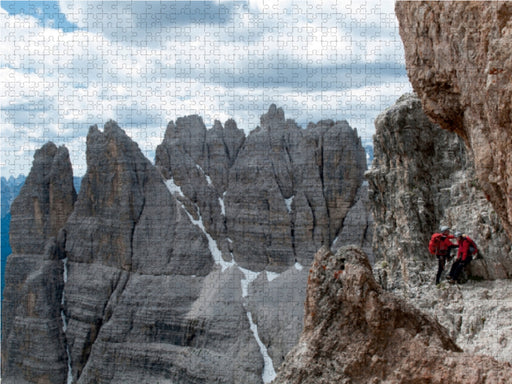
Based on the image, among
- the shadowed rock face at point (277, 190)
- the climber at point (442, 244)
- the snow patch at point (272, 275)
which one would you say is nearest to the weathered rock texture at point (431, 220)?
the climber at point (442, 244)

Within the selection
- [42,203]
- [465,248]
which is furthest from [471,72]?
[42,203]

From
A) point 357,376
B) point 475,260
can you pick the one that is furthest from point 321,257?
point 475,260

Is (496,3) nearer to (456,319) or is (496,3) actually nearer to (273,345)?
(456,319)

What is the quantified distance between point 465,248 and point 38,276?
31651mm

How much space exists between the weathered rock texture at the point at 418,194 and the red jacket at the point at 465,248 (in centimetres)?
21

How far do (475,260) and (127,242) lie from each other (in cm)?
2846

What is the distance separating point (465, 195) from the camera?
813 centimetres

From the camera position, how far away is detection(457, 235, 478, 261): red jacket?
7121 millimetres

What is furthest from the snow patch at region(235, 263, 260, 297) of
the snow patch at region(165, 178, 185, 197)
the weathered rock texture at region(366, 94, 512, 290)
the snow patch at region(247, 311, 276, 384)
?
the weathered rock texture at region(366, 94, 512, 290)

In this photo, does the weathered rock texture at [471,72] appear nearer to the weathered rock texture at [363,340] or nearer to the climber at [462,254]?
the weathered rock texture at [363,340]

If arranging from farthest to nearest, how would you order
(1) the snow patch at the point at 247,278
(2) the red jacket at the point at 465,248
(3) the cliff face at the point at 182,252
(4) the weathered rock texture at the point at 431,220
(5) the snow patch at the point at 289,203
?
(5) the snow patch at the point at 289,203
(1) the snow patch at the point at 247,278
(3) the cliff face at the point at 182,252
(2) the red jacket at the point at 465,248
(4) the weathered rock texture at the point at 431,220

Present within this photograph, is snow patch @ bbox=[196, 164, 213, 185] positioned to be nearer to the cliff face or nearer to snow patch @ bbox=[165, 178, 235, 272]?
the cliff face

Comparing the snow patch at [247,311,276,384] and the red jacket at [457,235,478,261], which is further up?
the red jacket at [457,235,478,261]

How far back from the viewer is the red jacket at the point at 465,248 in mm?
7121
